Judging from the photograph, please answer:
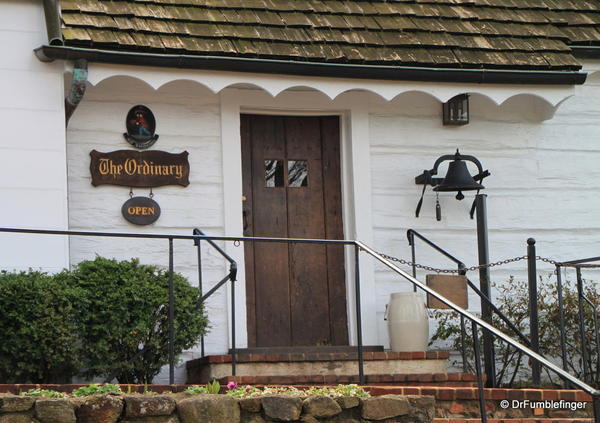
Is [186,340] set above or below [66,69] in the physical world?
below

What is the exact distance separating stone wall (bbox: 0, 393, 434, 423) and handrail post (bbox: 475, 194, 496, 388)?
8.35 feet

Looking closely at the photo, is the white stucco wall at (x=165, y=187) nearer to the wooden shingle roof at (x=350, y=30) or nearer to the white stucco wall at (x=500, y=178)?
the wooden shingle roof at (x=350, y=30)

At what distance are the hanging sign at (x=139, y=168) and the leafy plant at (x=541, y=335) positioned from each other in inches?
108

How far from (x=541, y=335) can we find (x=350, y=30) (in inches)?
132

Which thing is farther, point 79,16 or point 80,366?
point 79,16

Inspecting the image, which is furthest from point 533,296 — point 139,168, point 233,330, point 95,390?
point 95,390

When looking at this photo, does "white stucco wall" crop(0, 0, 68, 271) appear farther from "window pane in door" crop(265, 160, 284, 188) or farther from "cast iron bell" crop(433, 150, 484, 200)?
"cast iron bell" crop(433, 150, 484, 200)

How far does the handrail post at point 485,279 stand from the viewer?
10.5 metres

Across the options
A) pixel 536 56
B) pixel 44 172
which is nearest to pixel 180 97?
pixel 44 172

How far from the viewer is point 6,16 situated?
10258mm

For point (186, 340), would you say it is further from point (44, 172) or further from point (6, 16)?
point (6, 16)

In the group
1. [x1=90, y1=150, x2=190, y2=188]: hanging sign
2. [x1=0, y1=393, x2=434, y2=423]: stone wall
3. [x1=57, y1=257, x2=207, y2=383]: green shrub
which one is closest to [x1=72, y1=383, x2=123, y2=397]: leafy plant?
[x1=0, y1=393, x2=434, y2=423]: stone wall

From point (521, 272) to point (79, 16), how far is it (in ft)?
16.2

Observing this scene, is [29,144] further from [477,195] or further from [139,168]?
[477,195]
